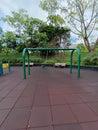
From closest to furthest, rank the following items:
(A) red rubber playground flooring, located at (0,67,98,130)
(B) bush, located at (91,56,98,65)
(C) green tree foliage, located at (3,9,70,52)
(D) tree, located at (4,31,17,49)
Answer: (A) red rubber playground flooring, located at (0,67,98,130) → (B) bush, located at (91,56,98,65) → (D) tree, located at (4,31,17,49) → (C) green tree foliage, located at (3,9,70,52)

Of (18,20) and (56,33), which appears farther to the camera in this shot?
(56,33)

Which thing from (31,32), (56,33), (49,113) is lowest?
(49,113)

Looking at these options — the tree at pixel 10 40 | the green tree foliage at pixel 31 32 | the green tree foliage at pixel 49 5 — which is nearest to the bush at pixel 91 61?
the green tree foliage at pixel 31 32

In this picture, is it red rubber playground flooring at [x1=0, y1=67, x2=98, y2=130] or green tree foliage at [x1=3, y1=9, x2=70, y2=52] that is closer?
red rubber playground flooring at [x1=0, y1=67, x2=98, y2=130]

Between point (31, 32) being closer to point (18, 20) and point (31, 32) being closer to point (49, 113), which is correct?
point (18, 20)

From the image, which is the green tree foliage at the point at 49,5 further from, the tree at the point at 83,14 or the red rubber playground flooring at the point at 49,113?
the red rubber playground flooring at the point at 49,113

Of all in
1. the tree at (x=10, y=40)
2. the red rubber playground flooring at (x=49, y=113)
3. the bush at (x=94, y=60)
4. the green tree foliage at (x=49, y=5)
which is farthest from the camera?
the tree at (x=10, y=40)

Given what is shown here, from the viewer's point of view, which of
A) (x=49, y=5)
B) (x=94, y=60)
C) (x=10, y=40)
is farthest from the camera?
(x=10, y=40)

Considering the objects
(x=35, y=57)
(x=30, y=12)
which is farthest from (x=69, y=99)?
(x=30, y=12)

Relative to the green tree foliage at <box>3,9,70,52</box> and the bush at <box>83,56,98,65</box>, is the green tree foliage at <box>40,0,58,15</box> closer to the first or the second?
the green tree foliage at <box>3,9,70,52</box>

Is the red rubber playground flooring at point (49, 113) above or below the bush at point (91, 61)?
below

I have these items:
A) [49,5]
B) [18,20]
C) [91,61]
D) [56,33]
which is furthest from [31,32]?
[91,61]

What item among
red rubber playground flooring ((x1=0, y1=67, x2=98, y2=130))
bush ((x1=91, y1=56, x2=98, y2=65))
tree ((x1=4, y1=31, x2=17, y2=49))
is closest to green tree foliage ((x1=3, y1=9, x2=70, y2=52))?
tree ((x1=4, y1=31, x2=17, y2=49))

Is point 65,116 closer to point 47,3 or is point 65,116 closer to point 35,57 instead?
point 35,57
